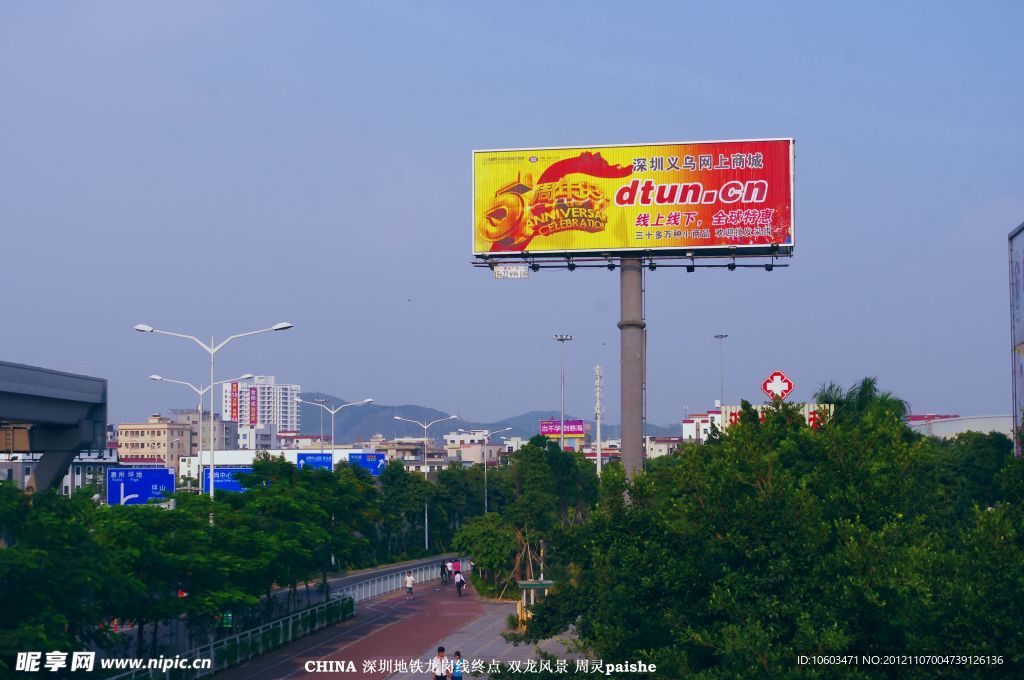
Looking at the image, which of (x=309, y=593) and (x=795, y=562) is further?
(x=309, y=593)

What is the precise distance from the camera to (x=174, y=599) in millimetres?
28750

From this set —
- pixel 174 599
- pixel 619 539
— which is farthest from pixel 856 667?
pixel 174 599

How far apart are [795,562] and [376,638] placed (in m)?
27.7

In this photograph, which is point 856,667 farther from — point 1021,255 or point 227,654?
point 1021,255

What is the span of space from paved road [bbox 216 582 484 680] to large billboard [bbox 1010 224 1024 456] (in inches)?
923

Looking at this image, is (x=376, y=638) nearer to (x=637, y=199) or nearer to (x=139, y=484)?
(x=139, y=484)

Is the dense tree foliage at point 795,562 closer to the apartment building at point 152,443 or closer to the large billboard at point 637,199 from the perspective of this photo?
the large billboard at point 637,199

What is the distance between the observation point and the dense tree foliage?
14.9m

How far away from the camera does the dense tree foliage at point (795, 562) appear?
14938mm

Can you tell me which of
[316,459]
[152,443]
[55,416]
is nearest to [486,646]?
[55,416]

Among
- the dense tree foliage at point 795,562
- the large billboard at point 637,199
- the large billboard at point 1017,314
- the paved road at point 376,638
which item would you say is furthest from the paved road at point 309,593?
the large billboard at point 1017,314

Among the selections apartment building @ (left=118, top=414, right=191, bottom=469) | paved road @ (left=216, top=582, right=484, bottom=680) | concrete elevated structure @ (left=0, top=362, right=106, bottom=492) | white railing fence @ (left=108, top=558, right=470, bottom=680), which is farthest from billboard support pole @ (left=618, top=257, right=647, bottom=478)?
apartment building @ (left=118, top=414, right=191, bottom=469)

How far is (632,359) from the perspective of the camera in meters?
43.1

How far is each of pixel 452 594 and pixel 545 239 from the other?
2310 cm
